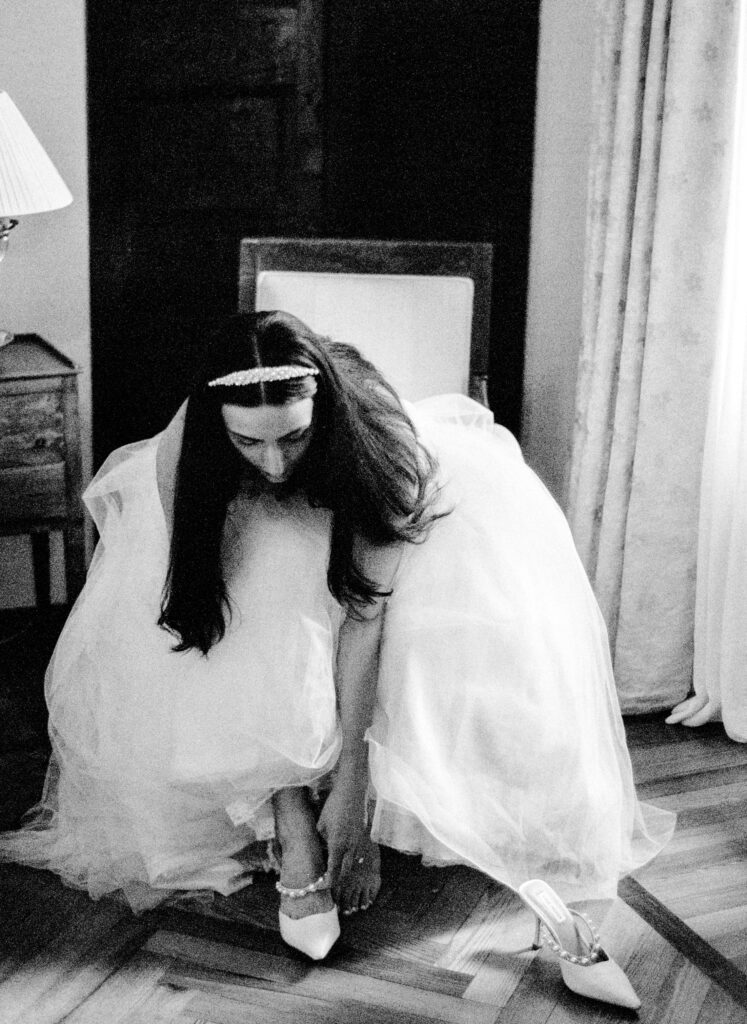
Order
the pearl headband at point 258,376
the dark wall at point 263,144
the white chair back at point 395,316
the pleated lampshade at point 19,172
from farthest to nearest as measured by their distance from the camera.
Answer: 1. the dark wall at point 263,144
2. the white chair back at point 395,316
3. the pleated lampshade at point 19,172
4. the pearl headband at point 258,376

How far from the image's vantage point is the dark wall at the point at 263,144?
2697 millimetres

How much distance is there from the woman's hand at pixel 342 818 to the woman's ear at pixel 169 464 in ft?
1.53

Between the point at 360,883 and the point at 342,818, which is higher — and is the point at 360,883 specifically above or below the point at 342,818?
below

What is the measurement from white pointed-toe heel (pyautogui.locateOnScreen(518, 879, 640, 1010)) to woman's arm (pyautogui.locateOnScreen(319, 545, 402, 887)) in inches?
10.8

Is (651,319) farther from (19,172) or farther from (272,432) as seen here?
(19,172)

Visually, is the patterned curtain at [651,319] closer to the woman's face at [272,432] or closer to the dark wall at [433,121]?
the dark wall at [433,121]

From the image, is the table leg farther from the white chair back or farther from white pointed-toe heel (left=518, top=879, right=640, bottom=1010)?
white pointed-toe heel (left=518, top=879, right=640, bottom=1010)

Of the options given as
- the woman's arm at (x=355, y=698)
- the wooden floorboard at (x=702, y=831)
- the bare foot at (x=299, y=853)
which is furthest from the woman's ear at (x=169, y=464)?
the wooden floorboard at (x=702, y=831)

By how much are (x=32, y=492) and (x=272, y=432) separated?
956 mm

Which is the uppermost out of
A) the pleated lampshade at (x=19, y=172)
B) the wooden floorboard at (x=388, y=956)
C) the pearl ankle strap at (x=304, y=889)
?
the pleated lampshade at (x=19, y=172)

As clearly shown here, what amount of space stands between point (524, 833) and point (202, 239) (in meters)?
1.62

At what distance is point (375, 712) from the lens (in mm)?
1809

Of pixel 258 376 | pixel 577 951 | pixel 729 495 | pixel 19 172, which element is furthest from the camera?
pixel 729 495

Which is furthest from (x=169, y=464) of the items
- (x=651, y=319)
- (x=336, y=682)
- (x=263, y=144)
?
(x=263, y=144)
